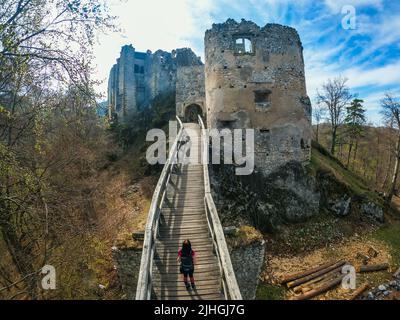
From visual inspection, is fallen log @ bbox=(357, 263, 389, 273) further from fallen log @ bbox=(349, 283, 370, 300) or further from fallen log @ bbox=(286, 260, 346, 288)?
fallen log @ bbox=(349, 283, 370, 300)

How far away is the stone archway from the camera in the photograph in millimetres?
29928

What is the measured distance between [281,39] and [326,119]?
15.3 meters

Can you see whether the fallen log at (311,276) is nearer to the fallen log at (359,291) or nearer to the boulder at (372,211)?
the fallen log at (359,291)

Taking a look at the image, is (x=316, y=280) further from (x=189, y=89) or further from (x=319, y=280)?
(x=189, y=89)

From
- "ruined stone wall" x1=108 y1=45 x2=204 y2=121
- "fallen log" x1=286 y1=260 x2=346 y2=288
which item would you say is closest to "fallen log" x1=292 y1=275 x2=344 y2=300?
"fallen log" x1=286 y1=260 x2=346 y2=288

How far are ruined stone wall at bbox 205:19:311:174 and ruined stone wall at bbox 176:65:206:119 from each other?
1305 centimetres

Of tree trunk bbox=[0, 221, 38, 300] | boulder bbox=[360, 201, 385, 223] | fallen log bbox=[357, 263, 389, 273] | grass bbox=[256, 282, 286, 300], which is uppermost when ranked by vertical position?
tree trunk bbox=[0, 221, 38, 300]

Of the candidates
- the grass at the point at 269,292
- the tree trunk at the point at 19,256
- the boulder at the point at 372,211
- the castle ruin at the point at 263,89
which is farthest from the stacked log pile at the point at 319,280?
the tree trunk at the point at 19,256

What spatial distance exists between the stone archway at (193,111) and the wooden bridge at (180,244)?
1739cm

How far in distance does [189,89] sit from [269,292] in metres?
22.1

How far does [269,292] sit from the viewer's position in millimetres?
13172

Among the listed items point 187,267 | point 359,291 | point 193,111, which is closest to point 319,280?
point 359,291

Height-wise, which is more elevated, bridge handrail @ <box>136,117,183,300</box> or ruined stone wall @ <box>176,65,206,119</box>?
ruined stone wall @ <box>176,65,206,119</box>
